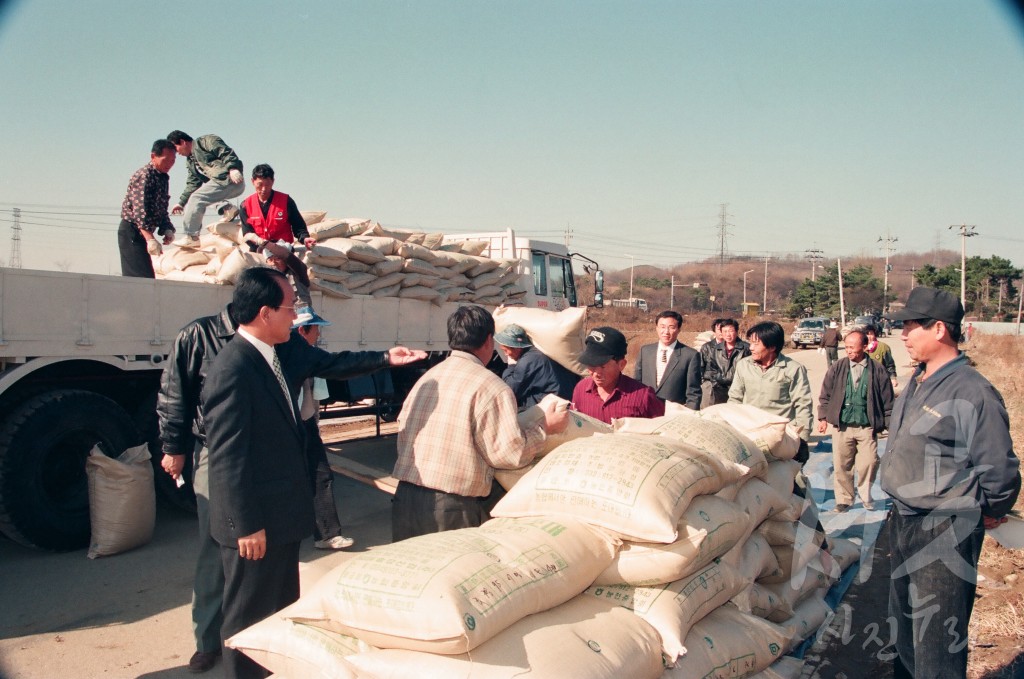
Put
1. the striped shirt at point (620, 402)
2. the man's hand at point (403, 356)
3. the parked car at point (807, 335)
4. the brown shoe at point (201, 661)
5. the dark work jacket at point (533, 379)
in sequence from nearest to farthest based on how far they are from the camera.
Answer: the man's hand at point (403, 356) → the brown shoe at point (201, 661) → the striped shirt at point (620, 402) → the dark work jacket at point (533, 379) → the parked car at point (807, 335)

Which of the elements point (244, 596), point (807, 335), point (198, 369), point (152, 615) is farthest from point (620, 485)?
point (807, 335)

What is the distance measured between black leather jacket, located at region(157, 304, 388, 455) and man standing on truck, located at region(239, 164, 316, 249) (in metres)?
2.63

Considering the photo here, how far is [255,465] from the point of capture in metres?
2.90

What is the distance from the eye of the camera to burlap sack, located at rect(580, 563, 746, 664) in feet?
8.87

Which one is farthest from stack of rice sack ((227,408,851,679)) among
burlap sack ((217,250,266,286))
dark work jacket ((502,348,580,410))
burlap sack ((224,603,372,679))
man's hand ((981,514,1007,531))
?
burlap sack ((217,250,266,286))

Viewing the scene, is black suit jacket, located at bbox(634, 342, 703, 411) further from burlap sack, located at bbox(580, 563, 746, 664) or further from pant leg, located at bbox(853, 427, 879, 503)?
burlap sack, located at bbox(580, 563, 746, 664)

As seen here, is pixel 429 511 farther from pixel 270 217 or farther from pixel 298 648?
pixel 270 217

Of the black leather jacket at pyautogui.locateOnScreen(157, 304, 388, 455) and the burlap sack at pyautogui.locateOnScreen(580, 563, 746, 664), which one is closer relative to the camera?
the burlap sack at pyautogui.locateOnScreen(580, 563, 746, 664)

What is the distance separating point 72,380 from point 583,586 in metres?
4.19

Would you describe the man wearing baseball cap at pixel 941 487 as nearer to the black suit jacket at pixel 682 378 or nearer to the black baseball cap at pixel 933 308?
the black baseball cap at pixel 933 308

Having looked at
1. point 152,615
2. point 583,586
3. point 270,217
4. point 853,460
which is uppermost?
point 270,217

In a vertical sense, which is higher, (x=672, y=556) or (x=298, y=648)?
(x=672, y=556)

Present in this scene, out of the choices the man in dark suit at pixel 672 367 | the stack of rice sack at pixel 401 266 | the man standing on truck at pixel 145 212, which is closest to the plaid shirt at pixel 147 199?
the man standing on truck at pixel 145 212

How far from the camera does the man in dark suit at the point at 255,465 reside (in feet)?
9.23
